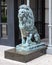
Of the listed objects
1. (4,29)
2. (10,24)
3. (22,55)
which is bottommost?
(22,55)

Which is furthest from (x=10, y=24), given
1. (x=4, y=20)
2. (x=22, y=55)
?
(x=22, y=55)

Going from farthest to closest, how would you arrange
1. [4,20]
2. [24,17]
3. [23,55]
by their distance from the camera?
[4,20], [24,17], [23,55]

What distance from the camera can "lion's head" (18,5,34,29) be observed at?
5.30m

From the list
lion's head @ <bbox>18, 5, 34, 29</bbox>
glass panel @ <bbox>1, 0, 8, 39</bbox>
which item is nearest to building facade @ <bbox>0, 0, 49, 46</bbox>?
glass panel @ <bbox>1, 0, 8, 39</bbox>

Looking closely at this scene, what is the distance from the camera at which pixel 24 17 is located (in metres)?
5.35

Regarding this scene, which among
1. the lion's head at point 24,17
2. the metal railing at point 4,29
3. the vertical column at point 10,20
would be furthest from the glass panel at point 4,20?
the lion's head at point 24,17

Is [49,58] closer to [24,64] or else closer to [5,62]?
[24,64]

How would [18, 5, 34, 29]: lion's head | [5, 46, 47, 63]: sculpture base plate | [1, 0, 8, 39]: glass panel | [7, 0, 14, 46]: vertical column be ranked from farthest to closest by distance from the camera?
[1, 0, 8, 39]: glass panel < [7, 0, 14, 46]: vertical column < [18, 5, 34, 29]: lion's head < [5, 46, 47, 63]: sculpture base plate

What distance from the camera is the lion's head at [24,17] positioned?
530 centimetres

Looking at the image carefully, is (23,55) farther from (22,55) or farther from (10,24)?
(10,24)

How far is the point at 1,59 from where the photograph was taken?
541cm

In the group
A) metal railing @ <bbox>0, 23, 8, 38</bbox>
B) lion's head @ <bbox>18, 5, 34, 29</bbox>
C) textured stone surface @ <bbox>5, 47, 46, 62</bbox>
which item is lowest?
textured stone surface @ <bbox>5, 47, 46, 62</bbox>

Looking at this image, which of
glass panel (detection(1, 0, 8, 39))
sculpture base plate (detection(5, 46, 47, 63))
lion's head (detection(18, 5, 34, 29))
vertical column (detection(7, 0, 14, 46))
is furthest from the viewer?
glass panel (detection(1, 0, 8, 39))

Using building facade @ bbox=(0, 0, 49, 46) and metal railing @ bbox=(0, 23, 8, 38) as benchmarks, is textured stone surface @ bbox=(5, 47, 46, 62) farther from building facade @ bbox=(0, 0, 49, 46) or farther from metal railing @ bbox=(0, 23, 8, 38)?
metal railing @ bbox=(0, 23, 8, 38)
